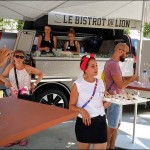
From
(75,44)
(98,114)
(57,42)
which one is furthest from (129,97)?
(57,42)

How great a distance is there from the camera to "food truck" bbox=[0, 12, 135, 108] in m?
6.70

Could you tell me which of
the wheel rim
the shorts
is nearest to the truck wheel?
the wheel rim

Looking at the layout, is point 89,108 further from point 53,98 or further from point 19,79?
point 53,98

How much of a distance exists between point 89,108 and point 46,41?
166 inches

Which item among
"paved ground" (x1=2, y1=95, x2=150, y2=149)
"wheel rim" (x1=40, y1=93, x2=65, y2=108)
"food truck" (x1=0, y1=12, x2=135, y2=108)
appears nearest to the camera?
"paved ground" (x1=2, y1=95, x2=150, y2=149)

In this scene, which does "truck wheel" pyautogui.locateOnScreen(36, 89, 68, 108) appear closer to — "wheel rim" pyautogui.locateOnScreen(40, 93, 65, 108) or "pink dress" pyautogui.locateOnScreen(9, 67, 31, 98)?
"wheel rim" pyautogui.locateOnScreen(40, 93, 65, 108)

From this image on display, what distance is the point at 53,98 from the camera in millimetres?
6988

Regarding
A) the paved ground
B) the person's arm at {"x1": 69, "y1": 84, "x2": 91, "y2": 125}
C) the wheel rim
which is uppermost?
the person's arm at {"x1": 69, "y1": 84, "x2": 91, "y2": 125}

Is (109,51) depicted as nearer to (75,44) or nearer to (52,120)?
(75,44)

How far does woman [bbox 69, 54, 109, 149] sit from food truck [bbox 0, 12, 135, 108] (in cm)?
306

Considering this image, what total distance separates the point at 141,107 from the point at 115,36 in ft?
7.27

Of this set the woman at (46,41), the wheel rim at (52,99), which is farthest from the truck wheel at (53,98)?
the woman at (46,41)

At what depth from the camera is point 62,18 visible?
764cm

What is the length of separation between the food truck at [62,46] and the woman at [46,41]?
7.4 inches
